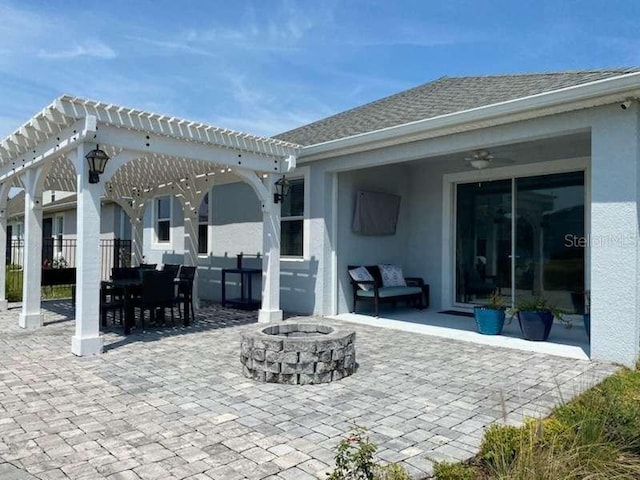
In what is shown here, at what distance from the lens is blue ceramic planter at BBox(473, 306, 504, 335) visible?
6.96 metres

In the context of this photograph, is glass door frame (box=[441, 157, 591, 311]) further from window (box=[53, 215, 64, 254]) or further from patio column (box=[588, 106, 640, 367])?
window (box=[53, 215, 64, 254])

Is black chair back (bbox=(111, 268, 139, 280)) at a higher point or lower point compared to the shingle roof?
lower

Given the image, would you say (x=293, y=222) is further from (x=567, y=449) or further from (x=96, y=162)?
(x=567, y=449)

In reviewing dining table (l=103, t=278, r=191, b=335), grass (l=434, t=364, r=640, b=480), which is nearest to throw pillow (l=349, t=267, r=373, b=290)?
dining table (l=103, t=278, r=191, b=335)

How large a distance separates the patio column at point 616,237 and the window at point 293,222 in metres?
5.44

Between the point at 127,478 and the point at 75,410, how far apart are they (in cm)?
146

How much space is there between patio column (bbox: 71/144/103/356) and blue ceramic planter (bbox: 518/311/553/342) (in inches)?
228

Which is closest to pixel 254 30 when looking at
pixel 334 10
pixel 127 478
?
pixel 334 10

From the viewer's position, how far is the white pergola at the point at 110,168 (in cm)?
575

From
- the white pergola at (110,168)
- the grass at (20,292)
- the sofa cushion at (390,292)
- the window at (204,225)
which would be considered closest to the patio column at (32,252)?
the white pergola at (110,168)

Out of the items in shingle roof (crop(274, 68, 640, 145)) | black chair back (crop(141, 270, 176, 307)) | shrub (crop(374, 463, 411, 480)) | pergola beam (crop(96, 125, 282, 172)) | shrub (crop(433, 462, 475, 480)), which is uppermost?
shingle roof (crop(274, 68, 640, 145))

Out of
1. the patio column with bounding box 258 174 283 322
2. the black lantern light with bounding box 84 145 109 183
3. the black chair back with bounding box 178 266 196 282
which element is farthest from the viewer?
the black chair back with bounding box 178 266 196 282

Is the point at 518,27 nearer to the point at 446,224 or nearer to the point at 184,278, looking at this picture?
the point at 446,224

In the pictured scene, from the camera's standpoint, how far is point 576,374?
4.92m
